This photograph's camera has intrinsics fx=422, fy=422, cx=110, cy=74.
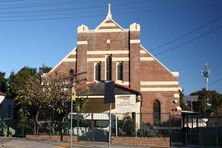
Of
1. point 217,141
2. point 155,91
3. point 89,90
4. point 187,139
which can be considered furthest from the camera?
point 155,91

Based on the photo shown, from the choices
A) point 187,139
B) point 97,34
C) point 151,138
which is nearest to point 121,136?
point 151,138

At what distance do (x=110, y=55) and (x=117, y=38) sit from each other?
1.98 m

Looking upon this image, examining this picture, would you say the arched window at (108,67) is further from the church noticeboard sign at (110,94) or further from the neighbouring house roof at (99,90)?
the church noticeboard sign at (110,94)

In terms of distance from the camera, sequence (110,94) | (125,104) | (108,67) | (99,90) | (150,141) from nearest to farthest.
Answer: (110,94), (125,104), (150,141), (99,90), (108,67)

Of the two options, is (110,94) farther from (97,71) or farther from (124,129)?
(97,71)

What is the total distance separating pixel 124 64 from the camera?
44.8 metres

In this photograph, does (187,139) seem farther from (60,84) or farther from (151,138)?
(60,84)

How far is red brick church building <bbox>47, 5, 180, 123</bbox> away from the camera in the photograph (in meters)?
43.8

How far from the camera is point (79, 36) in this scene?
4575cm

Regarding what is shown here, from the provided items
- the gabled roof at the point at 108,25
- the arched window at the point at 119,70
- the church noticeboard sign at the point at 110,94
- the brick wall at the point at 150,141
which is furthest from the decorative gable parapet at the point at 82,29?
the church noticeboard sign at the point at 110,94

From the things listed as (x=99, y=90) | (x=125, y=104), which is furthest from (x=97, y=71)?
(x=125, y=104)

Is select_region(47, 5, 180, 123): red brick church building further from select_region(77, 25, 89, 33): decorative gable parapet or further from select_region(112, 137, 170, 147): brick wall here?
select_region(112, 137, 170, 147): brick wall

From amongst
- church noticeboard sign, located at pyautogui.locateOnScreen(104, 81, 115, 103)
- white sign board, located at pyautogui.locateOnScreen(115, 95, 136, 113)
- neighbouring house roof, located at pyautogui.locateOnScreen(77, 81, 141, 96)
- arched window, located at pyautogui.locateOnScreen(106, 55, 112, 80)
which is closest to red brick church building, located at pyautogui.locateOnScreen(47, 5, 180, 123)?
arched window, located at pyautogui.locateOnScreen(106, 55, 112, 80)

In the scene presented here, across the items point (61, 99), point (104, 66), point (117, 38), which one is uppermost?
point (117, 38)
